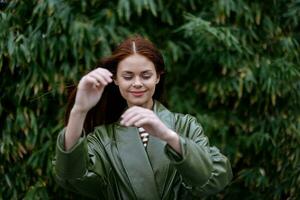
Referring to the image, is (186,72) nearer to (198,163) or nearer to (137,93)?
(137,93)

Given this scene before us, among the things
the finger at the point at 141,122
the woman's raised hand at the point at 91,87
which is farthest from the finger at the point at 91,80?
the finger at the point at 141,122

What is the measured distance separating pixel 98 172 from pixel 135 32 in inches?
60.1

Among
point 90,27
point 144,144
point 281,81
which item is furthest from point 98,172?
point 281,81

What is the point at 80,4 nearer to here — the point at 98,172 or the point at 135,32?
the point at 135,32

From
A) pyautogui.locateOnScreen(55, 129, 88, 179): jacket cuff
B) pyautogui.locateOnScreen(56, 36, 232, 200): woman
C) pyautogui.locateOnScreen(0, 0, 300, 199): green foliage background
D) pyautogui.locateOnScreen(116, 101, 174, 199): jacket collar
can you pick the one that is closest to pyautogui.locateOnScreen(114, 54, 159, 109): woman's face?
pyautogui.locateOnScreen(56, 36, 232, 200): woman

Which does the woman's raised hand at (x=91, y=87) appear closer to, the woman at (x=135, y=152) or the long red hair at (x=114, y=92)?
the woman at (x=135, y=152)

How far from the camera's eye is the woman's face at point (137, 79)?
2.15 meters

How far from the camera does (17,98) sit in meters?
3.65

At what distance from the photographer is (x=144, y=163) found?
2.12m

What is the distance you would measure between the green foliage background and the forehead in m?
1.29

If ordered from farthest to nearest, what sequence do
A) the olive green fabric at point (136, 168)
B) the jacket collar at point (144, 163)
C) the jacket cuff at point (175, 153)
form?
the jacket collar at point (144, 163) < the olive green fabric at point (136, 168) < the jacket cuff at point (175, 153)

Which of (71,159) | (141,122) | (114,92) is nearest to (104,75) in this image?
(141,122)

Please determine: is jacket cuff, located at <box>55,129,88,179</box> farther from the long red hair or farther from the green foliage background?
the green foliage background

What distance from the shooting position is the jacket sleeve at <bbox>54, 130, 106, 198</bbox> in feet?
6.40
